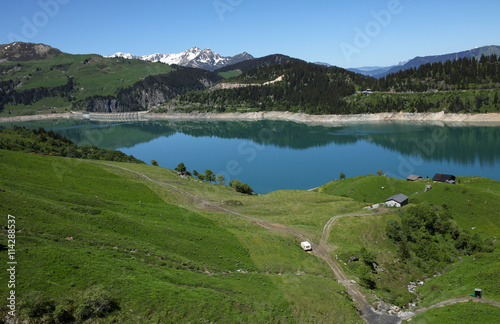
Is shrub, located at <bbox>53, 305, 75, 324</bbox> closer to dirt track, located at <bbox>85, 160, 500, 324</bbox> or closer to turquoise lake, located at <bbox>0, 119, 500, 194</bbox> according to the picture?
dirt track, located at <bbox>85, 160, 500, 324</bbox>

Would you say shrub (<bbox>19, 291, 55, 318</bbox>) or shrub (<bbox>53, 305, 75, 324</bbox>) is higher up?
shrub (<bbox>19, 291, 55, 318</bbox>)

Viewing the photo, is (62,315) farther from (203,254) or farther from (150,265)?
(203,254)

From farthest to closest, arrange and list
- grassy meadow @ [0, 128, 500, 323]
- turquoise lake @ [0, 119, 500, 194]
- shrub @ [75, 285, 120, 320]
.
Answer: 1. turquoise lake @ [0, 119, 500, 194]
2. grassy meadow @ [0, 128, 500, 323]
3. shrub @ [75, 285, 120, 320]

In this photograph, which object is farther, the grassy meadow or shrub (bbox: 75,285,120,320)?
the grassy meadow

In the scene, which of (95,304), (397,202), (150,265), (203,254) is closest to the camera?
(95,304)

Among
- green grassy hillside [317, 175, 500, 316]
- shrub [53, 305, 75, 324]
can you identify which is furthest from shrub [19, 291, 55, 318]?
green grassy hillside [317, 175, 500, 316]

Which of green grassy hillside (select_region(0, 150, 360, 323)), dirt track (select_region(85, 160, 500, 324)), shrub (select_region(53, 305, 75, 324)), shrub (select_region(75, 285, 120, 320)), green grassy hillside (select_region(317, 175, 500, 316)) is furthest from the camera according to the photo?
green grassy hillside (select_region(317, 175, 500, 316))

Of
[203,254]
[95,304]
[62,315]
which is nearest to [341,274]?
[203,254]

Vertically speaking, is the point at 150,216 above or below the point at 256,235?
above

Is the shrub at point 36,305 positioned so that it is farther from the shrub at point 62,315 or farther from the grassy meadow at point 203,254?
the shrub at point 62,315

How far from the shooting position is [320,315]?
83.4 ft

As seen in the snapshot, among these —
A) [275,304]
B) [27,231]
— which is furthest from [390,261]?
[27,231]

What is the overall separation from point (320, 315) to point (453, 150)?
142 metres

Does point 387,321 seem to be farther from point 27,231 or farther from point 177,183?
point 177,183
